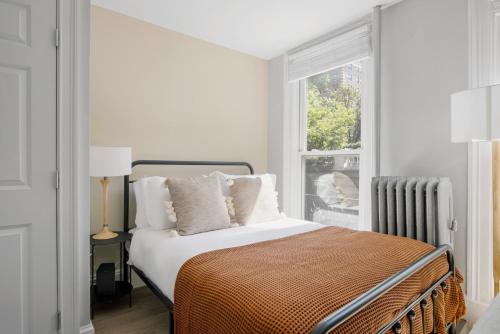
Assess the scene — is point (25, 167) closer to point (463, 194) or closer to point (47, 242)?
point (47, 242)

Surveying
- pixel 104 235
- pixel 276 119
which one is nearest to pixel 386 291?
pixel 104 235

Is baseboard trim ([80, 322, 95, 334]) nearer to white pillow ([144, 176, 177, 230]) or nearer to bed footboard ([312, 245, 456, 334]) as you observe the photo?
white pillow ([144, 176, 177, 230])

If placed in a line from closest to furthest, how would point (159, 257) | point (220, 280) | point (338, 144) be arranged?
point (220, 280)
point (159, 257)
point (338, 144)

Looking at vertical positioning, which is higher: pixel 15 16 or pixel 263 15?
pixel 263 15

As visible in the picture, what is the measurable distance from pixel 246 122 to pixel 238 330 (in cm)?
272

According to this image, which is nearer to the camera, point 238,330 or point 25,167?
point 238,330

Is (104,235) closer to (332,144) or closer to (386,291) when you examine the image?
(386,291)

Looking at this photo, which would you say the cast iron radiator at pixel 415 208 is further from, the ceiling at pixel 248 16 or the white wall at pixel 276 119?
the ceiling at pixel 248 16

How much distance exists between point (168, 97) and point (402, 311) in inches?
100

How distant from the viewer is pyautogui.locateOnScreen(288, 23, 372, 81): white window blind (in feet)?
8.91

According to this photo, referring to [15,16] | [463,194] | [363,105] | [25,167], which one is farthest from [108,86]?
[463,194]

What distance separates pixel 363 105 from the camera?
9.22ft

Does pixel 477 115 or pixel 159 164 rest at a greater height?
pixel 477 115

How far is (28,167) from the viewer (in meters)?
1.49
